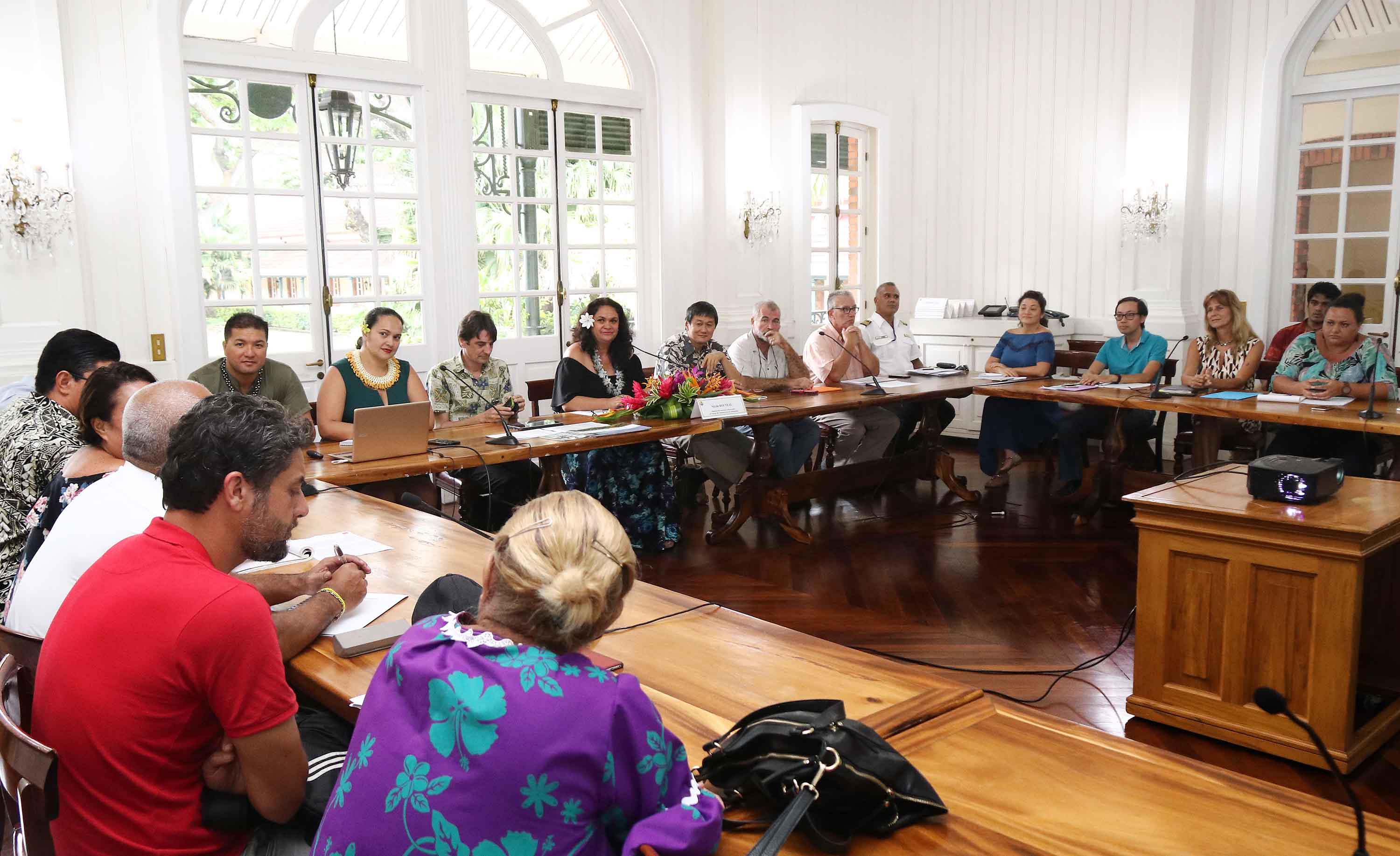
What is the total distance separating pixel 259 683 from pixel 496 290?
18.4 ft

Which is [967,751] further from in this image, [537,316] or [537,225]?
[537,225]

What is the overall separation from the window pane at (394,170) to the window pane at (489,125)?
1.47ft

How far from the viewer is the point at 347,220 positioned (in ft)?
20.4

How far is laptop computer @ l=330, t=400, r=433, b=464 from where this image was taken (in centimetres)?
385


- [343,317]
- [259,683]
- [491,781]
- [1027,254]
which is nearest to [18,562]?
[259,683]

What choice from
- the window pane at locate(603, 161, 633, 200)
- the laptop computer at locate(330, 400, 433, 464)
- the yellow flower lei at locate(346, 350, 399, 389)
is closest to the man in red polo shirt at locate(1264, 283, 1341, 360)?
the window pane at locate(603, 161, 633, 200)

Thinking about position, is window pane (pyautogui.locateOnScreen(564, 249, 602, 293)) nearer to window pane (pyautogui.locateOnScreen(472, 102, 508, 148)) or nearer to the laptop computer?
window pane (pyautogui.locateOnScreen(472, 102, 508, 148))

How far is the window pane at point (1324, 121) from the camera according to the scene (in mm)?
6836

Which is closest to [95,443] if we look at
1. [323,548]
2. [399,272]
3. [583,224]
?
[323,548]

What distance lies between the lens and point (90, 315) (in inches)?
203

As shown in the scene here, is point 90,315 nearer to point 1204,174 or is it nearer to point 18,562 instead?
point 18,562

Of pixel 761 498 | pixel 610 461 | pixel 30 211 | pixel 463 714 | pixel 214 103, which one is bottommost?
pixel 761 498

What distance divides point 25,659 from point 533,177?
5693mm

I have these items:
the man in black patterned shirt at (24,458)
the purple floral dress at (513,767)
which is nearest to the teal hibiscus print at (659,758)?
the purple floral dress at (513,767)
